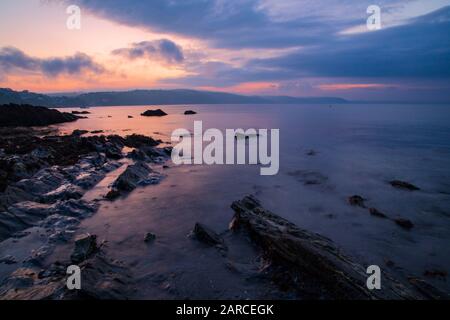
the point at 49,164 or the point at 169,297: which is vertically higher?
the point at 49,164

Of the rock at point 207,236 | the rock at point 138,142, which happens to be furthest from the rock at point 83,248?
the rock at point 138,142

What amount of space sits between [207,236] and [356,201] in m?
11.4

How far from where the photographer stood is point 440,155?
36.1m

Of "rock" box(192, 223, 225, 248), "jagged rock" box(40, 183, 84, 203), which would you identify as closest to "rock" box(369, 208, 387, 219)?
"rock" box(192, 223, 225, 248)

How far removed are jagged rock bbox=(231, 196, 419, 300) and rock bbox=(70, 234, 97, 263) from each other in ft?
21.7

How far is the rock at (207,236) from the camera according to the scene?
11225 mm

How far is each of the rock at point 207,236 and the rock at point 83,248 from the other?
13.7 ft

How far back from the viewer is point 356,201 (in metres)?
17.6

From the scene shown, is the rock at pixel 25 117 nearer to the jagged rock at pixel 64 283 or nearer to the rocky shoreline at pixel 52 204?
the rocky shoreline at pixel 52 204

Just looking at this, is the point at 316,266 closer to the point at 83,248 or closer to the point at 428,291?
the point at 428,291

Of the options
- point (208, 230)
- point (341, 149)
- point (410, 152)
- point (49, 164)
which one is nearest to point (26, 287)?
point (208, 230)
